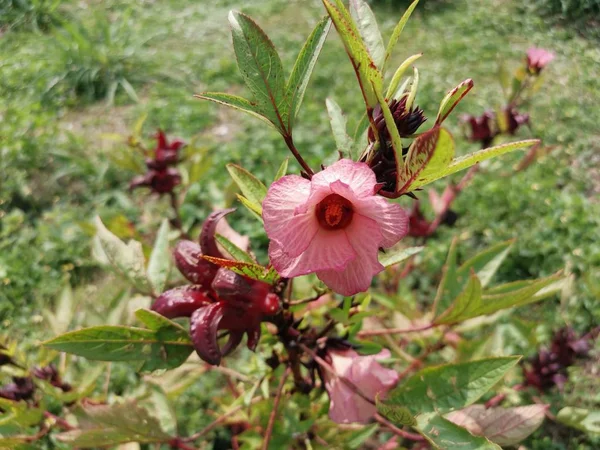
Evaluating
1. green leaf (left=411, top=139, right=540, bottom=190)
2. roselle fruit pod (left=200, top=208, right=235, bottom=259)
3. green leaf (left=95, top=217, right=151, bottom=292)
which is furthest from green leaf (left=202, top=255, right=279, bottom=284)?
green leaf (left=95, top=217, right=151, bottom=292)

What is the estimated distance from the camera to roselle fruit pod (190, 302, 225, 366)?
64 centimetres

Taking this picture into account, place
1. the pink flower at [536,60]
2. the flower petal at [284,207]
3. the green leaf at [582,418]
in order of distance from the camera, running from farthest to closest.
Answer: the pink flower at [536,60]
the green leaf at [582,418]
the flower petal at [284,207]

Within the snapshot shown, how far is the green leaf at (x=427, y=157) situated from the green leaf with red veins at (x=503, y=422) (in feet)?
1.59

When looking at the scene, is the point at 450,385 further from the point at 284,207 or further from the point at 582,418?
the point at 582,418

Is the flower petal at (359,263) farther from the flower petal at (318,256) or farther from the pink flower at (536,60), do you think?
the pink flower at (536,60)

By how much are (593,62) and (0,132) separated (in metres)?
3.58

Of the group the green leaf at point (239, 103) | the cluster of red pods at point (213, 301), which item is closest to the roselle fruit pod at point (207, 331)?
the cluster of red pods at point (213, 301)

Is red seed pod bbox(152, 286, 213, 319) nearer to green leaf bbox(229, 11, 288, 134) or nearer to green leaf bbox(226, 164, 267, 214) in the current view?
green leaf bbox(226, 164, 267, 214)

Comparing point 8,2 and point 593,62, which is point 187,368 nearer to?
point 593,62

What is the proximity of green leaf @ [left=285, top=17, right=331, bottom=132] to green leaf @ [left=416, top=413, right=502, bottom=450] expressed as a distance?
0.45 meters

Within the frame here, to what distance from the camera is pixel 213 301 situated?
0.75 m

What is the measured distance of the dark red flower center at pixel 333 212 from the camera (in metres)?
0.56

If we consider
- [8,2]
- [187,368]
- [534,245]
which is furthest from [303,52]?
[8,2]

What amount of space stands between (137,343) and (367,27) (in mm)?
518
